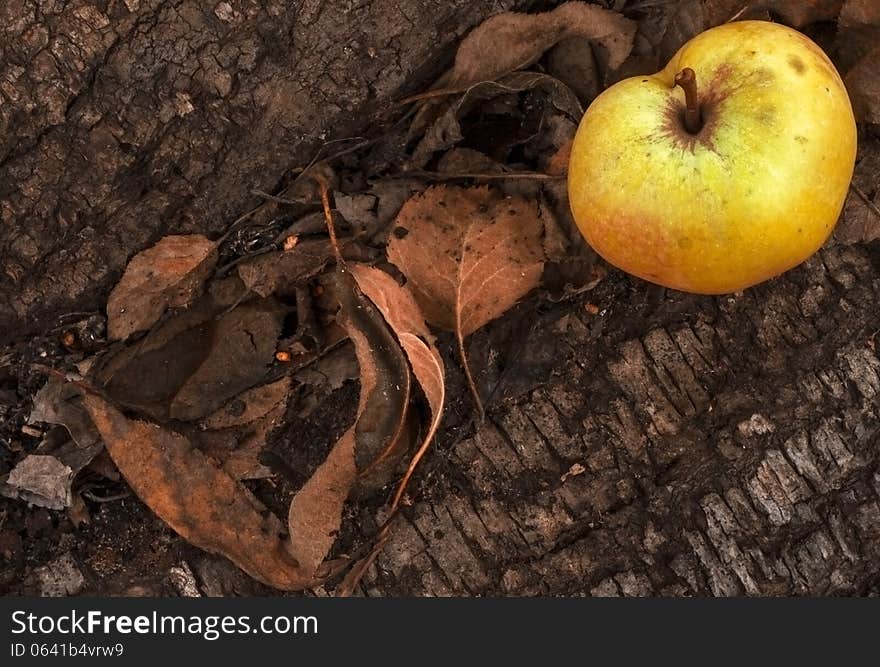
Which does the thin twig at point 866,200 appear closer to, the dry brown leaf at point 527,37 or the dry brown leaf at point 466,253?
the dry brown leaf at point 527,37

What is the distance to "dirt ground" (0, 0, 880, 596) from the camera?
195 centimetres

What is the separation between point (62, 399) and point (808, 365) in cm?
160

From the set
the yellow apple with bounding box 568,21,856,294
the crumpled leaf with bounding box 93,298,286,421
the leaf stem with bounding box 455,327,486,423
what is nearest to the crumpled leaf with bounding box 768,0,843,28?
the yellow apple with bounding box 568,21,856,294

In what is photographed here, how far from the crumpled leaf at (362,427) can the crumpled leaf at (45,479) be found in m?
0.51

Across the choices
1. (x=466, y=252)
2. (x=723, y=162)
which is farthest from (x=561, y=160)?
(x=723, y=162)

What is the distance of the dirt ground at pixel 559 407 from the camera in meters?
1.95

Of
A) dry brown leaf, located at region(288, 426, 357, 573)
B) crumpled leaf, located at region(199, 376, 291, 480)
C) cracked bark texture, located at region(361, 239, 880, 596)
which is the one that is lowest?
cracked bark texture, located at region(361, 239, 880, 596)

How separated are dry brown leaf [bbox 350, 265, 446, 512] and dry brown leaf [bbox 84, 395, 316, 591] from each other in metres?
0.29

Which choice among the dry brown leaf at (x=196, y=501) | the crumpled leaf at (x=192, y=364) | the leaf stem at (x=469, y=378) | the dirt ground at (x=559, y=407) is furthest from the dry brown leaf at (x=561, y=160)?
the dry brown leaf at (x=196, y=501)

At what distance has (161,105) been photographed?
6.14 ft

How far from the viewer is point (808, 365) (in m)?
2.00

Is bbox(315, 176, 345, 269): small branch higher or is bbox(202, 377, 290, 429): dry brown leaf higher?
bbox(315, 176, 345, 269): small branch

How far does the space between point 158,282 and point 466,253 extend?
66 centimetres

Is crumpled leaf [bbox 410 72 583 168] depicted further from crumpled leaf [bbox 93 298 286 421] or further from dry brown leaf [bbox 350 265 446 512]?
crumpled leaf [bbox 93 298 286 421]
